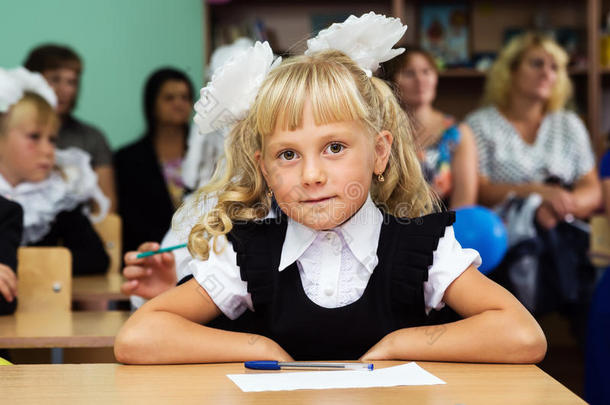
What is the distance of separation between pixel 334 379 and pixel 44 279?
1496mm

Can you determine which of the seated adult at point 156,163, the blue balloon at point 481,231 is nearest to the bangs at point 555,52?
the seated adult at point 156,163

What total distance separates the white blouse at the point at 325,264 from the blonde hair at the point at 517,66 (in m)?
3.06

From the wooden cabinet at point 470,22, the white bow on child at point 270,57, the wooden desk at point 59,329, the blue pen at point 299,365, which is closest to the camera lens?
the blue pen at point 299,365

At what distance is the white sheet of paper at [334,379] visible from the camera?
1.14 meters

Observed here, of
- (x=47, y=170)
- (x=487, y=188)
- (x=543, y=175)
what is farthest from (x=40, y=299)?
(x=543, y=175)

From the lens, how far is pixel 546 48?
4.34m

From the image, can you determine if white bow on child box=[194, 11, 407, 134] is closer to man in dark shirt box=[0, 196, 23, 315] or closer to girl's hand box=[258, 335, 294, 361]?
girl's hand box=[258, 335, 294, 361]

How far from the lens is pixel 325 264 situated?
152 cm

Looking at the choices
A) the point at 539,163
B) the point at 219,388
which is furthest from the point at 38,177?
the point at 539,163

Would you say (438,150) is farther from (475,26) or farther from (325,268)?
(325,268)

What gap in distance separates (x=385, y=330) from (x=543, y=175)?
2.97 m

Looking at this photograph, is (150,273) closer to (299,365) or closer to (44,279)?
(44,279)

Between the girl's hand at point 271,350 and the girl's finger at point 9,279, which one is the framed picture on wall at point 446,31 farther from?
the girl's hand at point 271,350

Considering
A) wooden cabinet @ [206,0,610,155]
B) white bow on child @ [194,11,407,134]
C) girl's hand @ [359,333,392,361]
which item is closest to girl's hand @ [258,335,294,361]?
girl's hand @ [359,333,392,361]
